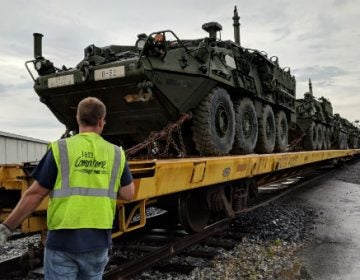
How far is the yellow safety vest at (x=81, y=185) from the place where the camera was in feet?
7.48

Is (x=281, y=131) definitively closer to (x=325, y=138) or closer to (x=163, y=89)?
(x=163, y=89)

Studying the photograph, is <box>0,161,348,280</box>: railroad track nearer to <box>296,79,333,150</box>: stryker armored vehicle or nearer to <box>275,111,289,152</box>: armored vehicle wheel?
<box>275,111,289,152</box>: armored vehicle wheel

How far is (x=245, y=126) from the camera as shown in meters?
7.46

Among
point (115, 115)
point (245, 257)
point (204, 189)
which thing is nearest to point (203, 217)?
point (204, 189)

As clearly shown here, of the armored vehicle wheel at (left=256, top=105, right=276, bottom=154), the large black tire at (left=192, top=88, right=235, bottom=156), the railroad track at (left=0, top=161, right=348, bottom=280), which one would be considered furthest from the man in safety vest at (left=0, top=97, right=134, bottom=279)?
the armored vehicle wheel at (left=256, top=105, right=276, bottom=154)

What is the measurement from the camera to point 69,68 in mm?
6152

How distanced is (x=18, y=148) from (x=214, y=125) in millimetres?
12114

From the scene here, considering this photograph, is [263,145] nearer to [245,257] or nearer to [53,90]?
[245,257]

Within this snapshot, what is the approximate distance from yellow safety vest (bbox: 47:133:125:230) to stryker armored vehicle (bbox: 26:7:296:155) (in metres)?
2.84

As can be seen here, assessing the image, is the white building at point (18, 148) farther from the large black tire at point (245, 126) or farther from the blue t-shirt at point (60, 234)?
the blue t-shirt at point (60, 234)

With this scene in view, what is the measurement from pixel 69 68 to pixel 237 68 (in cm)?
273

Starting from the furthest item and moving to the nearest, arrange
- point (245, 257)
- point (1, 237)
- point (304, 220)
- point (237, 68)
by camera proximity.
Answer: point (304, 220), point (237, 68), point (245, 257), point (1, 237)

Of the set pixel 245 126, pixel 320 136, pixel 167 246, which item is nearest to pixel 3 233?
pixel 167 246

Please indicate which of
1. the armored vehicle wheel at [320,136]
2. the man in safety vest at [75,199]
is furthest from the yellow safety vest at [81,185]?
the armored vehicle wheel at [320,136]
